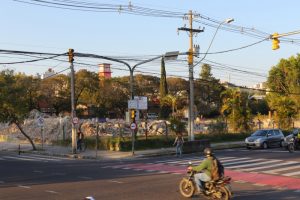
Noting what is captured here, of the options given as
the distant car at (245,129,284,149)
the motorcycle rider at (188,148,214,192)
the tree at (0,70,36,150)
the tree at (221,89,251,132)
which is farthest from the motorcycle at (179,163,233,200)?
the tree at (221,89,251,132)

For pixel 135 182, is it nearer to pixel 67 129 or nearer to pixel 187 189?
pixel 187 189

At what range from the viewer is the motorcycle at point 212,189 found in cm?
1282

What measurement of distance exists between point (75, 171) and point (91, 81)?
73882 millimetres

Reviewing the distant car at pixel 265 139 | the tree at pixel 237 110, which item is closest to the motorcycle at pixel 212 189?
the distant car at pixel 265 139

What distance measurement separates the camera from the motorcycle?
42.1 ft

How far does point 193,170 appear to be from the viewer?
1367 centimetres

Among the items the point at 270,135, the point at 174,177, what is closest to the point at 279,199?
the point at 174,177

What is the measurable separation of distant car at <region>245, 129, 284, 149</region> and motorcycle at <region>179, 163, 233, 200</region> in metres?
24.8

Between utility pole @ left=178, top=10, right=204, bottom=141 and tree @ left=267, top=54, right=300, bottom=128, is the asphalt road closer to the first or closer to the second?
utility pole @ left=178, top=10, right=204, bottom=141

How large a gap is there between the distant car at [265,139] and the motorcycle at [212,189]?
24766 mm

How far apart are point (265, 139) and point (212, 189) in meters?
26.2

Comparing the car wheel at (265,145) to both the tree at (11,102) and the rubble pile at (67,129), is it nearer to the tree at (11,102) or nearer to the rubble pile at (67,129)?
the rubble pile at (67,129)

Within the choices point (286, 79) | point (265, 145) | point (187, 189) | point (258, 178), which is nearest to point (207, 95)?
point (286, 79)

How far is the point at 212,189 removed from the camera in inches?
514
